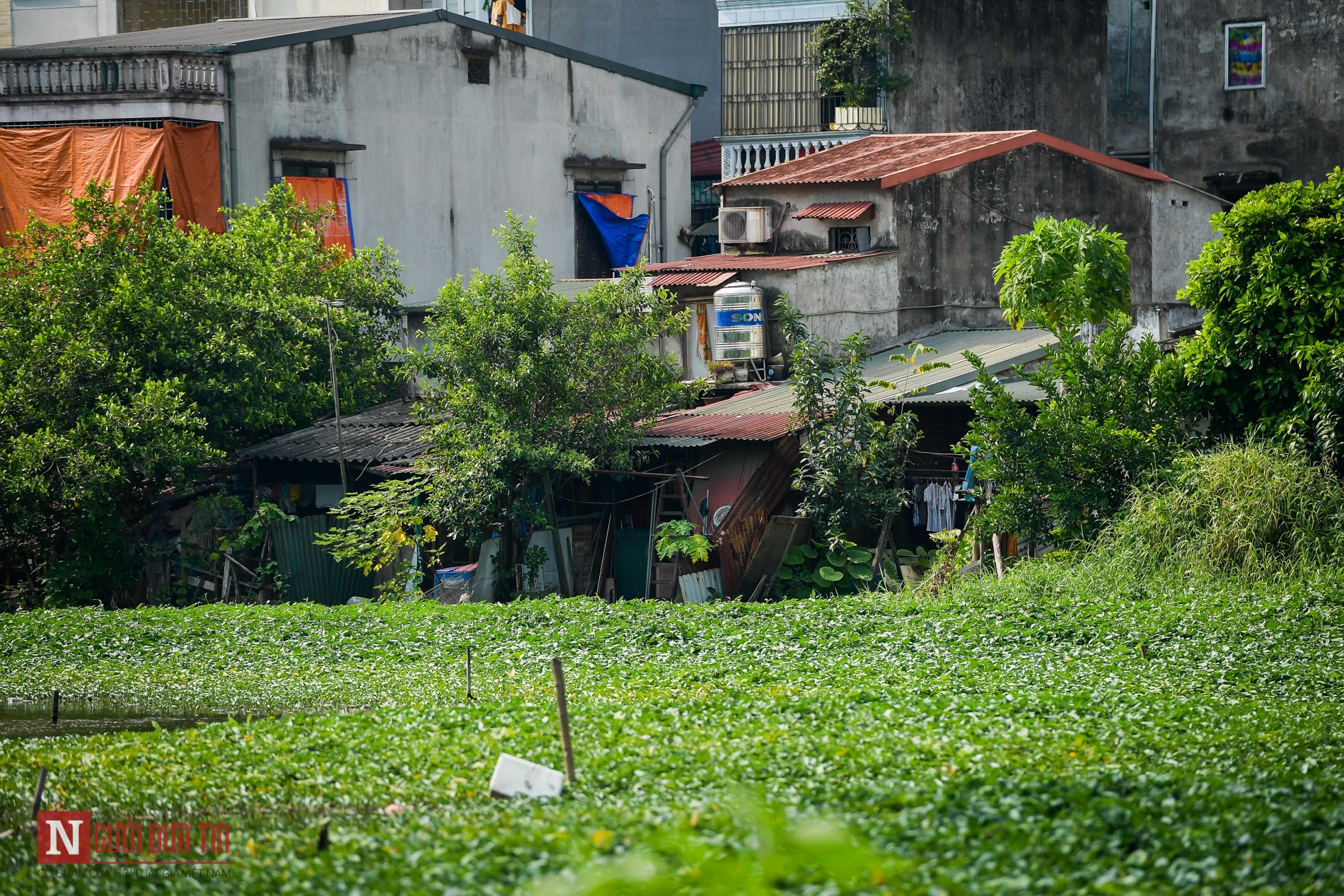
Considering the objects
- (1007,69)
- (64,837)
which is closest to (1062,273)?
(1007,69)

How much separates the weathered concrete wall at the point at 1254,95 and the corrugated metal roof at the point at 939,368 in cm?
1144

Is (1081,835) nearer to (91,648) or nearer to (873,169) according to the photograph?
(91,648)

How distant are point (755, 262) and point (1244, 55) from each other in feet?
49.7

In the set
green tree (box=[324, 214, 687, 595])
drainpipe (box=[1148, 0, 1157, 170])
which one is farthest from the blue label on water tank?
drainpipe (box=[1148, 0, 1157, 170])

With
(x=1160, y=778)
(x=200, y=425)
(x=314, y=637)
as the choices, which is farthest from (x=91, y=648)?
(x=1160, y=778)

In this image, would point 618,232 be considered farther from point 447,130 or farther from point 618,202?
point 447,130

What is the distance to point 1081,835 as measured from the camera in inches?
336

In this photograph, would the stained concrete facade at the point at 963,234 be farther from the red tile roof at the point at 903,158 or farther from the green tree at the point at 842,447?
the green tree at the point at 842,447

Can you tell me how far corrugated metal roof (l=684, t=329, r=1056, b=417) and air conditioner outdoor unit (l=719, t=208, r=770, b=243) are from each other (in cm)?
352

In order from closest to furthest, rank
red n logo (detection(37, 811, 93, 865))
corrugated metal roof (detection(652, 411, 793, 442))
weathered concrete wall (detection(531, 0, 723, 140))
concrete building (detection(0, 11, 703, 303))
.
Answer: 1. red n logo (detection(37, 811, 93, 865))
2. corrugated metal roof (detection(652, 411, 793, 442))
3. concrete building (detection(0, 11, 703, 303))
4. weathered concrete wall (detection(531, 0, 723, 140))

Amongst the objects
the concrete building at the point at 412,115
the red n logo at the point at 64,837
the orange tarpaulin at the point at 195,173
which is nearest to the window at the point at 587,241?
the concrete building at the point at 412,115

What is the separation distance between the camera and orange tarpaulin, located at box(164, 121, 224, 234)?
24.9 meters

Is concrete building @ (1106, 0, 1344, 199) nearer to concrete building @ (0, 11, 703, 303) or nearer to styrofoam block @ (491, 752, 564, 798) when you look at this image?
concrete building @ (0, 11, 703, 303)

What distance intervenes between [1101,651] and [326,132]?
61.1 ft
